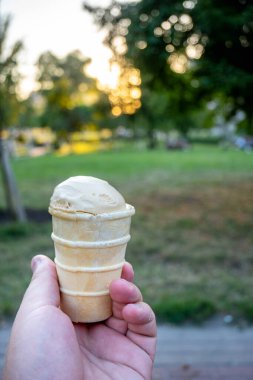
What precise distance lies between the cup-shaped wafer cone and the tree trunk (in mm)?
7585

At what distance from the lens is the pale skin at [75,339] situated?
179cm

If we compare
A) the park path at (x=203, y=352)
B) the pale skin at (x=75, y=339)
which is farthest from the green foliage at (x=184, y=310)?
the pale skin at (x=75, y=339)

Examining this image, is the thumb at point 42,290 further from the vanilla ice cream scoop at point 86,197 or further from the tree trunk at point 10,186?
the tree trunk at point 10,186

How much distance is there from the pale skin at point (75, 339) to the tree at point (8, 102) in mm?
7301

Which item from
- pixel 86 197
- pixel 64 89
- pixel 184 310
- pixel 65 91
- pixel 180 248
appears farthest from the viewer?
pixel 65 91

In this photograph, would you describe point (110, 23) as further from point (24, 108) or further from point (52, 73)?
point (24, 108)

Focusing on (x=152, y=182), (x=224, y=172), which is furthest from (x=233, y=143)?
(x=152, y=182)

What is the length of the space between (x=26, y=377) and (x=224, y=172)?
18.8 m

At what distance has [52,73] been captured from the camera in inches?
397

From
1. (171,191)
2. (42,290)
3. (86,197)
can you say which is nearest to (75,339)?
(42,290)

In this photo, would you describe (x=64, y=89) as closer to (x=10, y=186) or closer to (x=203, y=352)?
(x=10, y=186)

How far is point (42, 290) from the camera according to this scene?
1990 millimetres

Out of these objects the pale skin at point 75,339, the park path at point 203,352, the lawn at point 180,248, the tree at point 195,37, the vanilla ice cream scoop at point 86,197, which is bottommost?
the lawn at point 180,248

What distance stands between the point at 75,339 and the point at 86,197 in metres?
0.60
